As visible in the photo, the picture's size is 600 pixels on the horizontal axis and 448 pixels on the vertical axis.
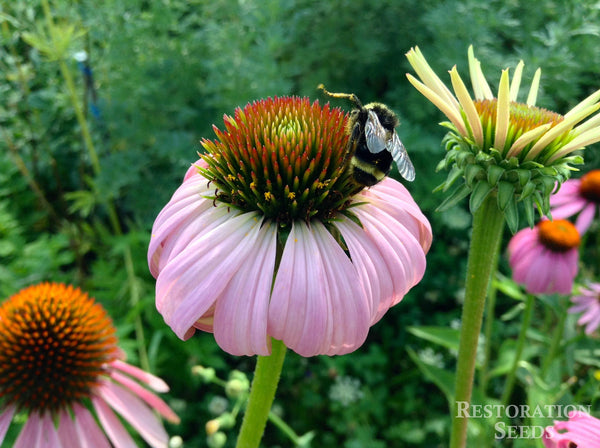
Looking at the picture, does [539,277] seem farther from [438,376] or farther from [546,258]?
[438,376]

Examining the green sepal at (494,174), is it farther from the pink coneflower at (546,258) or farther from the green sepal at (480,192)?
the pink coneflower at (546,258)

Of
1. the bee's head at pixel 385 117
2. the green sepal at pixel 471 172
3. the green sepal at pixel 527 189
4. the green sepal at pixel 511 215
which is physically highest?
the bee's head at pixel 385 117

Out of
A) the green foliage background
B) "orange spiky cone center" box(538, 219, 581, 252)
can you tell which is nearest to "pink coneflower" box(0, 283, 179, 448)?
the green foliage background

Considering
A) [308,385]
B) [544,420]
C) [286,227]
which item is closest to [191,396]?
[308,385]

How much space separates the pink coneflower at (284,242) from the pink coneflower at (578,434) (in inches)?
9.9

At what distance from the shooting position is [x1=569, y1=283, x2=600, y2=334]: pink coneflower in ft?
4.71

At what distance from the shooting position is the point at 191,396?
1.93 m

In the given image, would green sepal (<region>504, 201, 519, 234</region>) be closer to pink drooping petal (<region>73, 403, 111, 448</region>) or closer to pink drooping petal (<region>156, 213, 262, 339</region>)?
pink drooping petal (<region>156, 213, 262, 339</region>)

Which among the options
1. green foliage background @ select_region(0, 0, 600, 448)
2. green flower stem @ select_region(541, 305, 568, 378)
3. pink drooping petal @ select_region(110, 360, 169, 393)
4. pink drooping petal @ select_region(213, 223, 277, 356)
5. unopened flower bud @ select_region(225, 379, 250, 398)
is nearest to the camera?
pink drooping petal @ select_region(213, 223, 277, 356)

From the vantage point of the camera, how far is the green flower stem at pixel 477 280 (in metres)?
0.78

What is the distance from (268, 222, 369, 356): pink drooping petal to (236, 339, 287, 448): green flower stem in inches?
3.8

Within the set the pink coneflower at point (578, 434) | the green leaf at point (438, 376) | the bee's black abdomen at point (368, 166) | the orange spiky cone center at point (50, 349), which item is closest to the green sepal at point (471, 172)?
the bee's black abdomen at point (368, 166)

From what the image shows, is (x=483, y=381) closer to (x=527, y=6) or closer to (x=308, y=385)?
(x=308, y=385)

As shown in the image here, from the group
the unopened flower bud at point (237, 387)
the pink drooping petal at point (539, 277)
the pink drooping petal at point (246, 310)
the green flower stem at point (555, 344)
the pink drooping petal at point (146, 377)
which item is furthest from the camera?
the green flower stem at point (555, 344)
